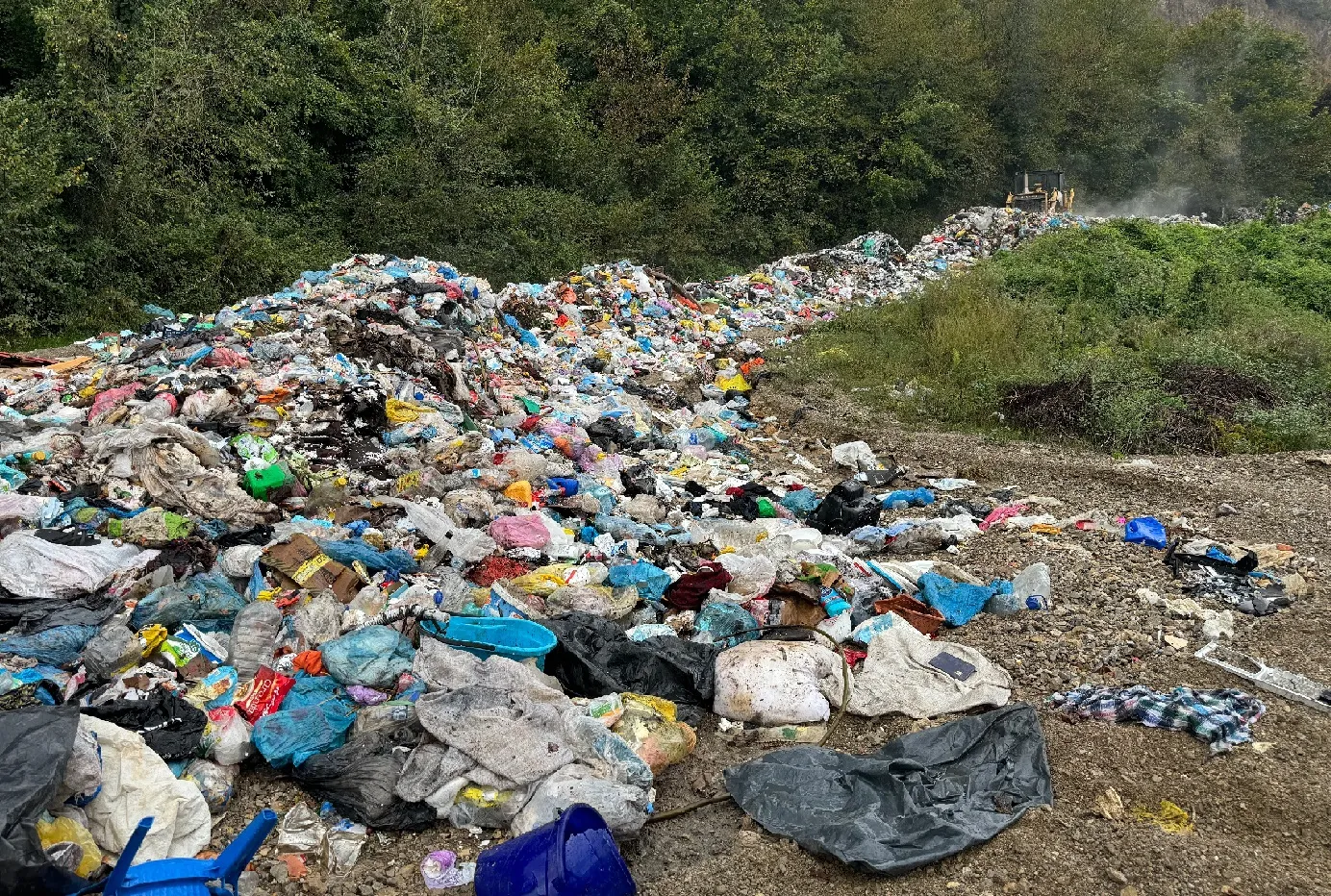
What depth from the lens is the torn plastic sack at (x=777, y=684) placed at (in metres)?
3.56

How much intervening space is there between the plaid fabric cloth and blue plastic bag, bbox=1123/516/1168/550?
1.73 metres

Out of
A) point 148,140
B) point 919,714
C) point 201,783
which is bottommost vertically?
point 919,714

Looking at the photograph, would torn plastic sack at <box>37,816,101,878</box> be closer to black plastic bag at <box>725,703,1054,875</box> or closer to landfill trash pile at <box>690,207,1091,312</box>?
black plastic bag at <box>725,703,1054,875</box>

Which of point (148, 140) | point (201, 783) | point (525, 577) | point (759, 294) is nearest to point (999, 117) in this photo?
point (759, 294)

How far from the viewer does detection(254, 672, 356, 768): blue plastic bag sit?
3.06 metres

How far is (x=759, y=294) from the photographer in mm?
14625

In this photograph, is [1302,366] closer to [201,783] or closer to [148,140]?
[201,783]

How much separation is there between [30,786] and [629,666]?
201 centimetres

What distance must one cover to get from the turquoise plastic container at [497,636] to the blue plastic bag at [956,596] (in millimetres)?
1901

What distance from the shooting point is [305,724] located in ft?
10.3

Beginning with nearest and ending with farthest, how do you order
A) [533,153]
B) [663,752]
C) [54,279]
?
[663,752], [54,279], [533,153]

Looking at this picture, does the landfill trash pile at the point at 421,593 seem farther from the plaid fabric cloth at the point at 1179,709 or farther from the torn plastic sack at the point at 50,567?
the plaid fabric cloth at the point at 1179,709

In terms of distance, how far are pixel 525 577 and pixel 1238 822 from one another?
9.60 feet

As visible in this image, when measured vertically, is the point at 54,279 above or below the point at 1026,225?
above
